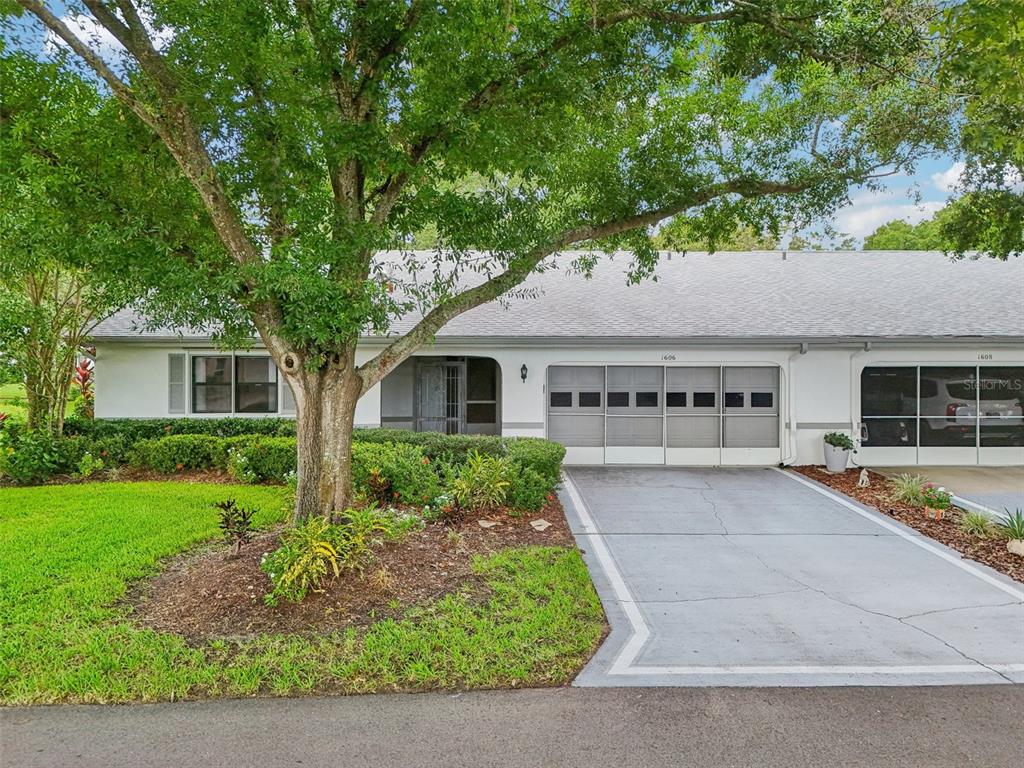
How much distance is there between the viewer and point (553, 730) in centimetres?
345

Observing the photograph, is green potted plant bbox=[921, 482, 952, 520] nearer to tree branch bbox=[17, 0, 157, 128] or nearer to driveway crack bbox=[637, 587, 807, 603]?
driveway crack bbox=[637, 587, 807, 603]

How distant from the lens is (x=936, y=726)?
352cm

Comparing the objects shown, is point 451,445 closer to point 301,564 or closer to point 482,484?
point 482,484

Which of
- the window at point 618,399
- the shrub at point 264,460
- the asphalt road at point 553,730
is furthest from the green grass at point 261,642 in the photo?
the window at point 618,399

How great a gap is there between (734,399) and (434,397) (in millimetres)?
6440

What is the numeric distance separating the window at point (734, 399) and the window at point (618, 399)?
197cm

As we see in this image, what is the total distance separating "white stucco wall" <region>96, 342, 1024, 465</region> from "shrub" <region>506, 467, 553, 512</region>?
3.49 metres

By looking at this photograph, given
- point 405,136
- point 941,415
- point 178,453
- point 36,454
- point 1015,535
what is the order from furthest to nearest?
point 941,415
point 178,453
point 36,454
point 1015,535
point 405,136

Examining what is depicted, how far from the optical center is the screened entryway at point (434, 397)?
1353 centimetres

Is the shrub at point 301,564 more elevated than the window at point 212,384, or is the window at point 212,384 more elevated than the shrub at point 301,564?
the window at point 212,384

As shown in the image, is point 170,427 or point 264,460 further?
point 170,427

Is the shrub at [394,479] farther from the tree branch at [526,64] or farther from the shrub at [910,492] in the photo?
the shrub at [910,492]

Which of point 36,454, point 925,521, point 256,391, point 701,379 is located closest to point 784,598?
point 925,521

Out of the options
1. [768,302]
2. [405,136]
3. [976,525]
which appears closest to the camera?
[405,136]
